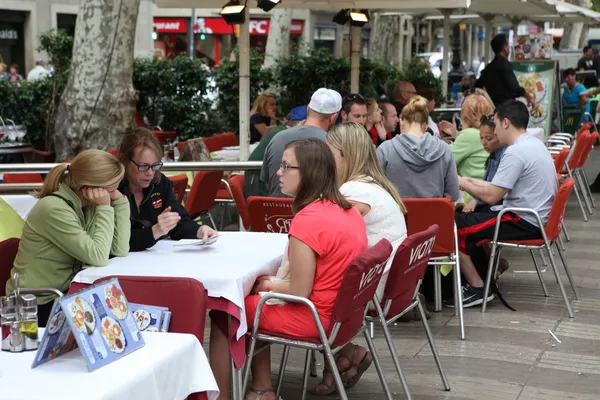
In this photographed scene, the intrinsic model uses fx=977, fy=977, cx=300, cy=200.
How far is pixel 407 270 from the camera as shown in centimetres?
472

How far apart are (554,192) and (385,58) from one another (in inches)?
773

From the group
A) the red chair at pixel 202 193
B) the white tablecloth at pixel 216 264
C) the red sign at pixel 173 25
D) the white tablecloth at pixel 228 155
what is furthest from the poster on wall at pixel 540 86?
the red sign at pixel 173 25

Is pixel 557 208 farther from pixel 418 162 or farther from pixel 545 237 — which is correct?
pixel 418 162

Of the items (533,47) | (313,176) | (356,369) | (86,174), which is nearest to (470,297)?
(356,369)

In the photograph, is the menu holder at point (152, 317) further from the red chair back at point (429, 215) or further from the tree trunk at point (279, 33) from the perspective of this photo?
the tree trunk at point (279, 33)

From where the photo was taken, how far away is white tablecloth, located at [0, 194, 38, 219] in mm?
5554

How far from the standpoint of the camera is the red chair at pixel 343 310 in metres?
4.07

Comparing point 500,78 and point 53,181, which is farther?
point 500,78

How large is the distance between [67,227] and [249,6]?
5885 mm

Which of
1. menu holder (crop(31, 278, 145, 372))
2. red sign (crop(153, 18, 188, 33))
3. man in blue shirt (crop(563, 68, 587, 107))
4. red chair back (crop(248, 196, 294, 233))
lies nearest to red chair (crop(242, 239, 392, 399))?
menu holder (crop(31, 278, 145, 372))

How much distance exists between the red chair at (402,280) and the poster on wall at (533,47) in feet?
37.8

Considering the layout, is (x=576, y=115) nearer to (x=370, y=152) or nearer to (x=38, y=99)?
(x=38, y=99)

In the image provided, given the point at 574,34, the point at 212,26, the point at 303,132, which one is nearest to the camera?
the point at 303,132

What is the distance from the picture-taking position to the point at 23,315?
3.25 meters
